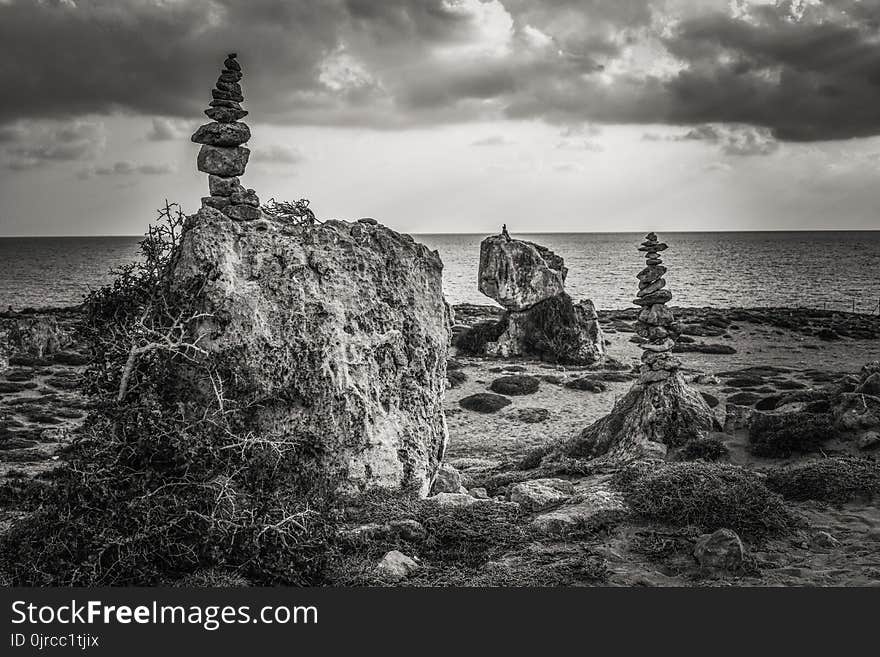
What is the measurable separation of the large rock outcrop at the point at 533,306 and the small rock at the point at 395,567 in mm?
32554

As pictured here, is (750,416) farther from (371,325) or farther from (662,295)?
(371,325)

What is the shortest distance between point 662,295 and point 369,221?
38.9 ft

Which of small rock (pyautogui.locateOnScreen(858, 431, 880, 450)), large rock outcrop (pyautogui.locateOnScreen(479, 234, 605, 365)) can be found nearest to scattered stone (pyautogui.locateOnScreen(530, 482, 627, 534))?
small rock (pyautogui.locateOnScreen(858, 431, 880, 450))

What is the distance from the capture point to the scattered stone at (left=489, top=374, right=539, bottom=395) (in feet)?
107

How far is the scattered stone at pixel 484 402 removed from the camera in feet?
97.1

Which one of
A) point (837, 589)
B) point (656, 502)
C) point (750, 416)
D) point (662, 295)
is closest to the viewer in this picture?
point (837, 589)

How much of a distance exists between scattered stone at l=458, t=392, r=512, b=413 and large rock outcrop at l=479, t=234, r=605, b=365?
10.3 m

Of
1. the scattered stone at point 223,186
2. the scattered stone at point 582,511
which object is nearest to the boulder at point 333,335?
the scattered stone at point 223,186

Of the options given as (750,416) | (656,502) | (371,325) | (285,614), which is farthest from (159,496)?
(750,416)

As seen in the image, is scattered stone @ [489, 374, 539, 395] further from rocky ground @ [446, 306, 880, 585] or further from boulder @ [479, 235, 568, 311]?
boulder @ [479, 235, 568, 311]

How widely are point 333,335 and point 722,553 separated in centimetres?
618

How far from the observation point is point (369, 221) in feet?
38.8

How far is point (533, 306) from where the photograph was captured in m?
42.4

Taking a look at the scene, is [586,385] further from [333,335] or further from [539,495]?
[333,335]
